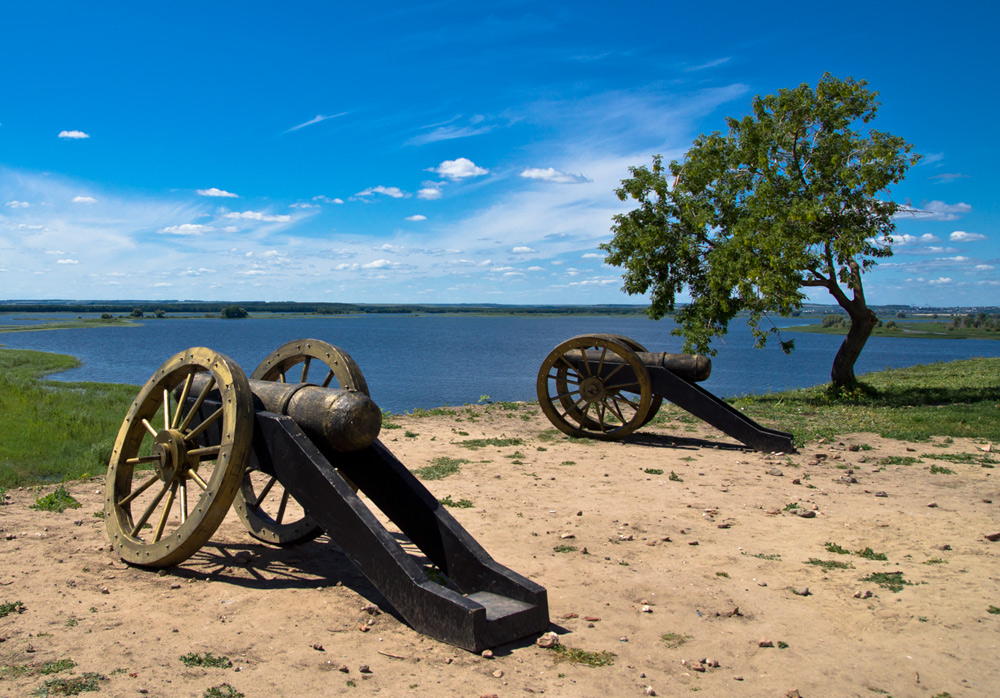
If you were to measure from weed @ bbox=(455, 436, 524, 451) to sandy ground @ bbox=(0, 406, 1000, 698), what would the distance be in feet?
7.09

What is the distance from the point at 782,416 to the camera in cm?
1398

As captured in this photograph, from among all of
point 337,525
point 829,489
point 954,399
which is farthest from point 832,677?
point 954,399

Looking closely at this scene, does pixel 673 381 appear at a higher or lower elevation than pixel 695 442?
higher

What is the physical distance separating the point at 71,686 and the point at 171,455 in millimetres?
2142

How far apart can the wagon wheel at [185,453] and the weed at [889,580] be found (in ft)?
15.6

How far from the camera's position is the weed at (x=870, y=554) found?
5.88 meters

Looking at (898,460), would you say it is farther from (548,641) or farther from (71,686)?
(71,686)

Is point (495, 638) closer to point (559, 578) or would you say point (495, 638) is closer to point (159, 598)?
point (559, 578)

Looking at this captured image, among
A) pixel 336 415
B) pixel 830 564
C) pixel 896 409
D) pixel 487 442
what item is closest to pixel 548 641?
pixel 336 415

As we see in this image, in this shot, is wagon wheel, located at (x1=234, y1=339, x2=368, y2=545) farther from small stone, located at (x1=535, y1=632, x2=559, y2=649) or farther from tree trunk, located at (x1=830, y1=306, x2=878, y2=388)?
tree trunk, located at (x1=830, y1=306, x2=878, y2=388)

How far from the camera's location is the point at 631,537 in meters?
6.38

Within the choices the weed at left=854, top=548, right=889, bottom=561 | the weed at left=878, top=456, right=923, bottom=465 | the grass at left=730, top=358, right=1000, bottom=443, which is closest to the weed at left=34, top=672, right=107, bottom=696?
the weed at left=854, top=548, right=889, bottom=561

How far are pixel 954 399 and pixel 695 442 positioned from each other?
25.7ft

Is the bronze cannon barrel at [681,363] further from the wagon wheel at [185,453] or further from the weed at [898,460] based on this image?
the wagon wheel at [185,453]
